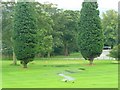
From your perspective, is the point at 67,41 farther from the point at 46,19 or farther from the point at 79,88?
the point at 79,88

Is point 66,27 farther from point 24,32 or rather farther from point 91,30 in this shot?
point 24,32

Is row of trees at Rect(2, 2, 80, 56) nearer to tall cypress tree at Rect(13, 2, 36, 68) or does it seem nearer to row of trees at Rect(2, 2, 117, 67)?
row of trees at Rect(2, 2, 117, 67)

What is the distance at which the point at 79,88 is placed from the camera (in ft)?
51.2

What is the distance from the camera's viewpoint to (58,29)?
56469 mm

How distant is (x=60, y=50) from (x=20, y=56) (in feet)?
96.0

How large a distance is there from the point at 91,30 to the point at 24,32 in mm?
7436

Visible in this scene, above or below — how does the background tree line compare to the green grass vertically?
above

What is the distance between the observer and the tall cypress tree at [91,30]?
3588cm

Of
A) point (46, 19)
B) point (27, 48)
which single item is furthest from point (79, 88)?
point (46, 19)

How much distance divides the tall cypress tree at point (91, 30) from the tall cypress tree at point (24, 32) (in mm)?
6244

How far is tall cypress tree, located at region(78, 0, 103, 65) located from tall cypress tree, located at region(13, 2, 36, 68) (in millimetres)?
6244

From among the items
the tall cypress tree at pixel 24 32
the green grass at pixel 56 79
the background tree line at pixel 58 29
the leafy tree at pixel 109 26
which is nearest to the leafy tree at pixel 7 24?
the background tree line at pixel 58 29

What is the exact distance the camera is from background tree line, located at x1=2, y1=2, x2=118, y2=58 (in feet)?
134

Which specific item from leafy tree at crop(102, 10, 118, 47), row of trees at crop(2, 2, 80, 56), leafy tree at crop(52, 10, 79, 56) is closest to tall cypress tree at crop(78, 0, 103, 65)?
row of trees at crop(2, 2, 80, 56)
